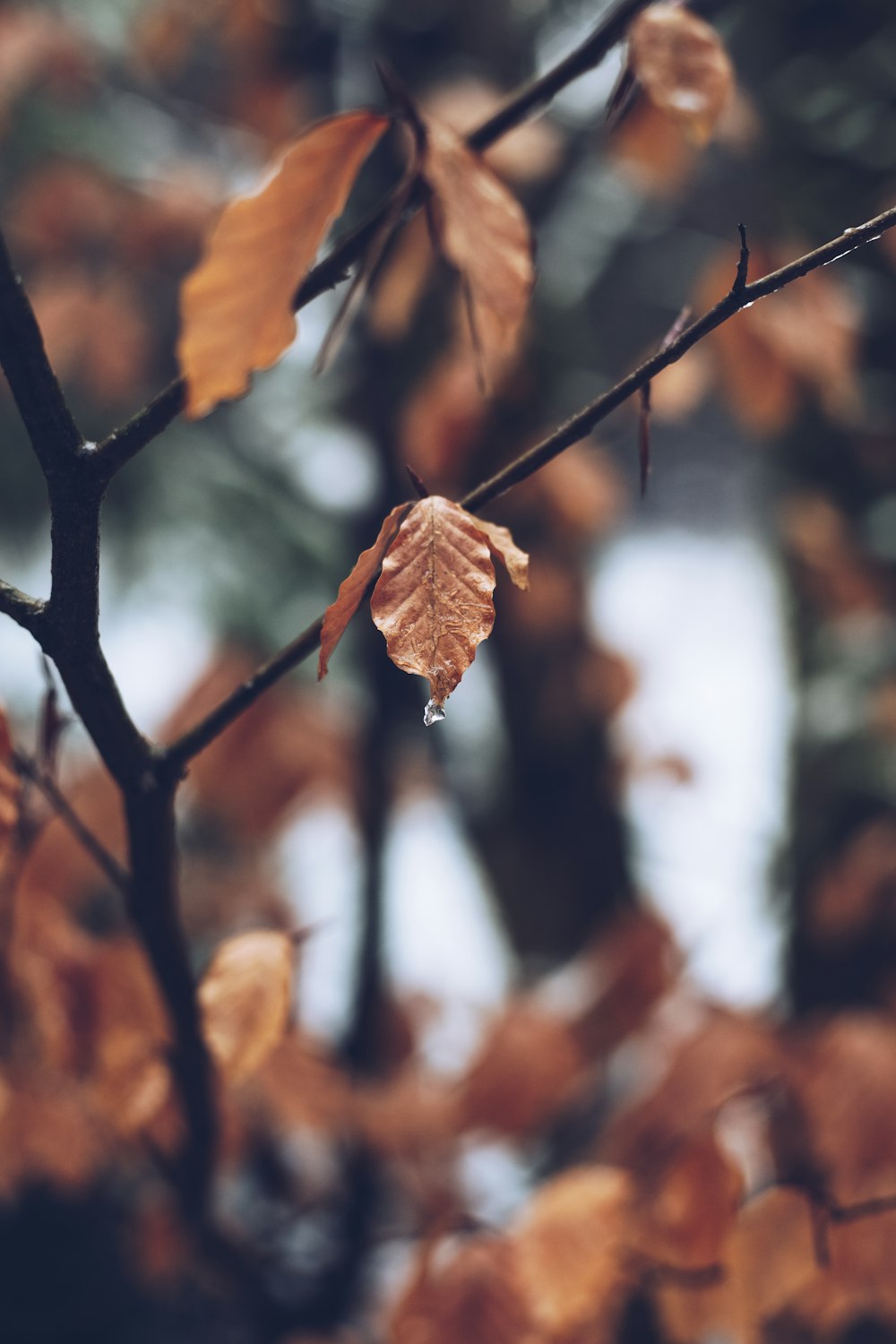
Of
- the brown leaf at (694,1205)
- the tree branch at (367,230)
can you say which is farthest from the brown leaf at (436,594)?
the brown leaf at (694,1205)

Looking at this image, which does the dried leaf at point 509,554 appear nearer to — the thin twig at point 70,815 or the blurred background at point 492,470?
the thin twig at point 70,815

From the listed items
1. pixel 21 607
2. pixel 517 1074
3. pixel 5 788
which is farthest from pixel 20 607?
pixel 517 1074

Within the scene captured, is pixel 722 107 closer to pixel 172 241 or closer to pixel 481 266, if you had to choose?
pixel 481 266

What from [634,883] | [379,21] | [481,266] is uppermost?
[379,21]

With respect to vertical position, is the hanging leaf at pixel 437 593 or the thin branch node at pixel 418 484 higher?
the thin branch node at pixel 418 484

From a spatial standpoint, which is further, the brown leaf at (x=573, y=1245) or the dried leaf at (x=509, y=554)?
the brown leaf at (x=573, y=1245)

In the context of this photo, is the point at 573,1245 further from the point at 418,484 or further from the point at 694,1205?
the point at 418,484

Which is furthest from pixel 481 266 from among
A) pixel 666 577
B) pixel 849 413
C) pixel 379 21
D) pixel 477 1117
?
pixel 666 577
